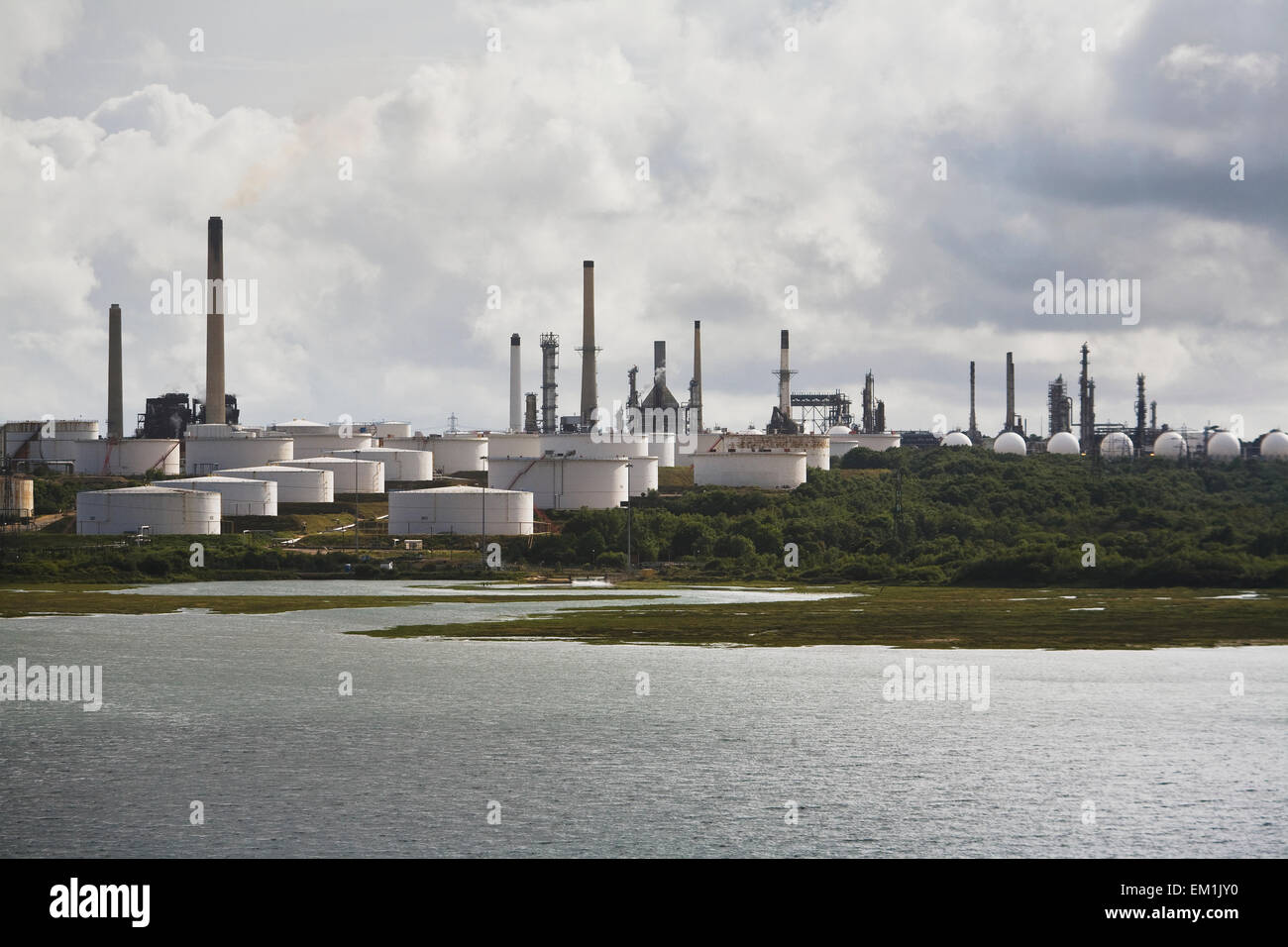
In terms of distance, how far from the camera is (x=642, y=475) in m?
144

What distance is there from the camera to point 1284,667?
59031 mm

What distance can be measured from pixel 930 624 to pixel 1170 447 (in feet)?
351

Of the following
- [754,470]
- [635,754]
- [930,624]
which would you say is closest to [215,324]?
[754,470]

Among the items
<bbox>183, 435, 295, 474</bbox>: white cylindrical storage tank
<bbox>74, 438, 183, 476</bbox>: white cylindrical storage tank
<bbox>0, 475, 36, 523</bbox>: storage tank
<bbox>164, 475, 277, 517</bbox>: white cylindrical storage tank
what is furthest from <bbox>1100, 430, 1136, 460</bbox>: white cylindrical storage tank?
<bbox>0, 475, 36, 523</bbox>: storage tank

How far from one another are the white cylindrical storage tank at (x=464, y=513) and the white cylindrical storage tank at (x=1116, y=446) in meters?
80.3

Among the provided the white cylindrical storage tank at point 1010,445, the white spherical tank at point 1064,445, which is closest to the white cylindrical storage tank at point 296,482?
the white cylindrical storage tank at point 1010,445

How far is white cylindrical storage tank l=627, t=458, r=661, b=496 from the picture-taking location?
142375 mm

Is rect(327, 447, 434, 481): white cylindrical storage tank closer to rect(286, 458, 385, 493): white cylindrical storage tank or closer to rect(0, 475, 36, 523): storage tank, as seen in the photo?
rect(286, 458, 385, 493): white cylindrical storage tank

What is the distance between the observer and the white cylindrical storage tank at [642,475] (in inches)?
5605

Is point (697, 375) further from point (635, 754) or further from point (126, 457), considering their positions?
point (635, 754)

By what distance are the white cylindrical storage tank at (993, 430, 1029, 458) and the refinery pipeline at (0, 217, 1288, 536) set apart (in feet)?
0.53

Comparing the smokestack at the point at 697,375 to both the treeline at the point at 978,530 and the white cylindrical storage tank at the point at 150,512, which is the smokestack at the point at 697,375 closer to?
Result: the treeline at the point at 978,530
